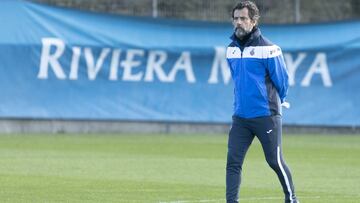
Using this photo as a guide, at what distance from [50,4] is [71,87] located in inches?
92.4

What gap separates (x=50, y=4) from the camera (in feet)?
96.6

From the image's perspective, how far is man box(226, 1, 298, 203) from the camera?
486 inches

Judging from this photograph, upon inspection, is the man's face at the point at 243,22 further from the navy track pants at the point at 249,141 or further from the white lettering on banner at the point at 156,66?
the white lettering on banner at the point at 156,66

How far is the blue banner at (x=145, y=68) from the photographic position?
28.3m

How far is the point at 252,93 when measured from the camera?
12398 millimetres

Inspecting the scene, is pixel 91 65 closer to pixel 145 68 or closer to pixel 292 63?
pixel 145 68

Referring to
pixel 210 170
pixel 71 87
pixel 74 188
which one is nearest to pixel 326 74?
pixel 71 87

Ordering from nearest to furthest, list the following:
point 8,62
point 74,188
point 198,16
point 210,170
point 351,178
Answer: point 74,188, point 351,178, point 210,170, point 8,62, point 198,16

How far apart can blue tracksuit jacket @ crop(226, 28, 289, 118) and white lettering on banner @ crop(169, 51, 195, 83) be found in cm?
1696

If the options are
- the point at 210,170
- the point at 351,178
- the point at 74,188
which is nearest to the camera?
the point at 74,188

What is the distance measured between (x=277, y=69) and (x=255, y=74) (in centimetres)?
25

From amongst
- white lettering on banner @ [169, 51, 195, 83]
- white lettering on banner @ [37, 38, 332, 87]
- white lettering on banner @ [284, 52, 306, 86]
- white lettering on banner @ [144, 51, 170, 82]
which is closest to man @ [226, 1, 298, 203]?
white lettering on banner @ [37, 38, 332, 87]

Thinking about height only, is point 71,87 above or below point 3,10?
below

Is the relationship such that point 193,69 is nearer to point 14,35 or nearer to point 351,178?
point 14,35
